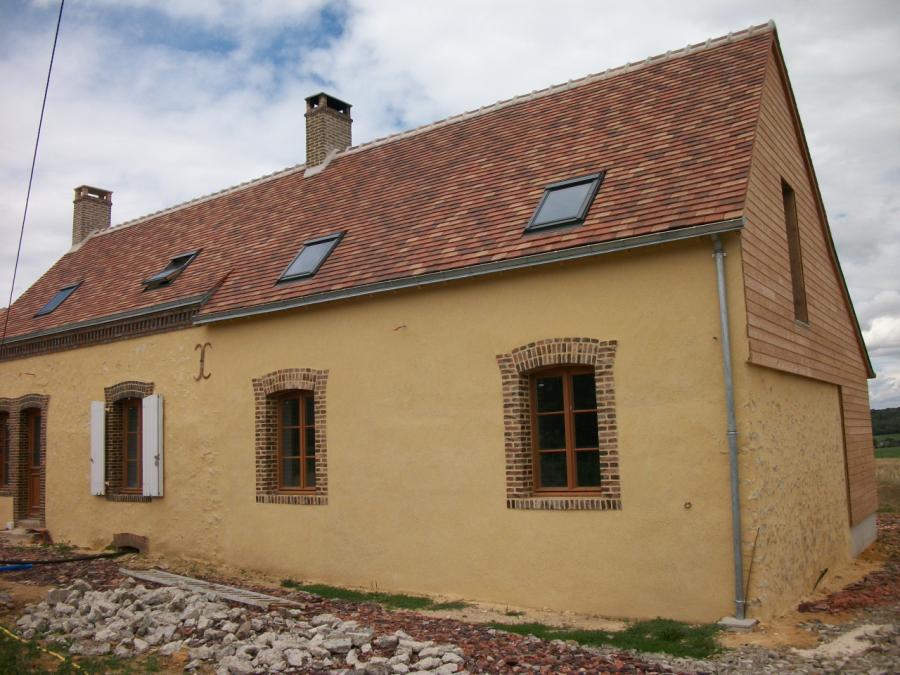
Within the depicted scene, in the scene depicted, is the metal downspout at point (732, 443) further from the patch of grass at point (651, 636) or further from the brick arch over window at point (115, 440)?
the brick arch over window at point (115, 440)

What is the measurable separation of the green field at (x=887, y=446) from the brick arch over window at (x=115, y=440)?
116 feet

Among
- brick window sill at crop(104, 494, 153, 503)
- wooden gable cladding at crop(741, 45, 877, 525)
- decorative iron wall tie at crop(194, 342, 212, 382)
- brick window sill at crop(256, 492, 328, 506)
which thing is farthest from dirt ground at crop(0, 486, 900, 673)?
decorative iron wall tie at crop(194, 342, 212, 382)

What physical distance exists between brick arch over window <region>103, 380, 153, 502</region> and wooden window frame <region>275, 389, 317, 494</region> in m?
3.41

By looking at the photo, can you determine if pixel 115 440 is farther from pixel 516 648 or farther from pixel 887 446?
pixel 887 446

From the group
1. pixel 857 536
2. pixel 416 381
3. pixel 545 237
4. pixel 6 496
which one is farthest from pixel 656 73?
pixel 6 496

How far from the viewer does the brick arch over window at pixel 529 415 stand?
337 inches

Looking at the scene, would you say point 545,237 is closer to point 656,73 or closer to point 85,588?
point 656,73

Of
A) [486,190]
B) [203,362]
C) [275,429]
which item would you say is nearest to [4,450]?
[203,362]

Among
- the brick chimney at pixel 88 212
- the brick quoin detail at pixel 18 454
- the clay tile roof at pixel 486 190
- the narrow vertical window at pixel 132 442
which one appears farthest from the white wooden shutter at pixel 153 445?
the brick chimney at pixel 88 212

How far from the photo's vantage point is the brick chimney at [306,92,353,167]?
1662 centimetres

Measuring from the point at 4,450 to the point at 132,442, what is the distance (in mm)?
4917

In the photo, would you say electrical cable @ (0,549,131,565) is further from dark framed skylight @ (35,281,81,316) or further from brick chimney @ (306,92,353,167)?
brick chimney @ (306,92,353,167)

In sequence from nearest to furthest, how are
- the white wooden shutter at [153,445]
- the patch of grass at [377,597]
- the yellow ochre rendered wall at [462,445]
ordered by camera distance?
the yellow ochre rendered wall at [462,445]
the patch of grass at [377,597]
the white wooden shutter at [153,445]

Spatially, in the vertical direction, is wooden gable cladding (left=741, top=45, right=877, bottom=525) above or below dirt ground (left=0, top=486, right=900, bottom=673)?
above
